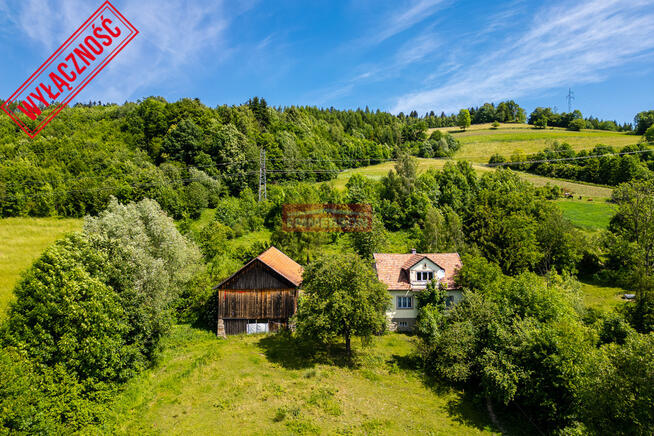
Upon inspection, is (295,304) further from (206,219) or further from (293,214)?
(206,219)

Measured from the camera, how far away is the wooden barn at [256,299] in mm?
33500

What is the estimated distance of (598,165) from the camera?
8144 centimetres

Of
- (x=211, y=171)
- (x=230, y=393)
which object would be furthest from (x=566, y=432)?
(x=211, y=171)

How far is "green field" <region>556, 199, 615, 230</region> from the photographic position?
5988 cm

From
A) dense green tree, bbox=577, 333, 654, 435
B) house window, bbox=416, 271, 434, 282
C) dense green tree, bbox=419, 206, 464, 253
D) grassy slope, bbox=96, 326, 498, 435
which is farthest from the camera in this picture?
dense green tree, bbox=419, 206, 464, 253

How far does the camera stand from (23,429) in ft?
50.6

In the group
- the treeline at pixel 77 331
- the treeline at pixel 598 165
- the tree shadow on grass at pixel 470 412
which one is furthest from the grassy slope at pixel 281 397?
the treeline at pixel 598 165

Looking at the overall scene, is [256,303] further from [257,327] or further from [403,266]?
[403,266]

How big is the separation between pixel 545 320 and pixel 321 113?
12277 cm

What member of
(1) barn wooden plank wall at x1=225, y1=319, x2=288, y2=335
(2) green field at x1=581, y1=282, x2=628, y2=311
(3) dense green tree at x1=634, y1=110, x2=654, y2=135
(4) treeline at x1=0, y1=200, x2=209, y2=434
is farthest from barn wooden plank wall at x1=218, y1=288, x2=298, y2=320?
(3) dense green tree at x1=634, y1=110, x2=654, y2=135

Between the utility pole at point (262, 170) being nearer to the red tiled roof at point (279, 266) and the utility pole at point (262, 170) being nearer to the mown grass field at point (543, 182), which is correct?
the mown grass field at point (543, 182)

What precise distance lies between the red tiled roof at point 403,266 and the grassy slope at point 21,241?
33.5 m

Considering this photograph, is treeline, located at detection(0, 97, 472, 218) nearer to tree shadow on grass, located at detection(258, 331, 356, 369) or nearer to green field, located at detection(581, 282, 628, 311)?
tree shadow on grass, located at detection(258, 331, 356, 369)

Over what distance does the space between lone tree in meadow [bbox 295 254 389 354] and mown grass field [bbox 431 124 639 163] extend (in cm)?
7594
